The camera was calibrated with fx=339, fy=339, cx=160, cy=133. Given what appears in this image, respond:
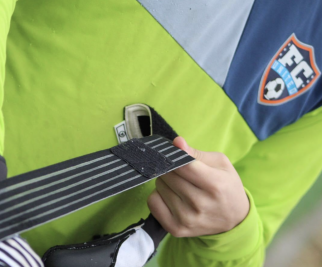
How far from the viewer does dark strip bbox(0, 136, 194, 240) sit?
0.73ft

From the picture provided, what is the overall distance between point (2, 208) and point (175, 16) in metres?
0.26

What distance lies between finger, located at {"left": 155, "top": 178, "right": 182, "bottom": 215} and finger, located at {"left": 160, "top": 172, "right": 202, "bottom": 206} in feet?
0.04

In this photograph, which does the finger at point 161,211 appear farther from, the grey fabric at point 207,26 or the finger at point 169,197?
the grey fabric at point 207,26

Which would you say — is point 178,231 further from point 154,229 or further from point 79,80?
point 79,80

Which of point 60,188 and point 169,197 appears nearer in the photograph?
point 60,188

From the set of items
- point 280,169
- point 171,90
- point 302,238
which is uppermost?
point 171,90

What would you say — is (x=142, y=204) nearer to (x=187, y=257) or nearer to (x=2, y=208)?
(x=187, y=257)

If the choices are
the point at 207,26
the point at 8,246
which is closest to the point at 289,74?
the point at 207,26

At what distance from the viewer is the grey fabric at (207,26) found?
1.19 ft

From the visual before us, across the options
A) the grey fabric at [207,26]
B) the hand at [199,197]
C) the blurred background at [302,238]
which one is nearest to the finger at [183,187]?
the hand at [199,197]

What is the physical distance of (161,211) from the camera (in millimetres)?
402

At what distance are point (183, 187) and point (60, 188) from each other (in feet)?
0.51

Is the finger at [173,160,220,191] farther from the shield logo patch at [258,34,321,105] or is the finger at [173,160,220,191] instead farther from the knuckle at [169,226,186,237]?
the shield logo patch at [258,34,321,105]

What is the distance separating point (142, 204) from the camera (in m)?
0.46
